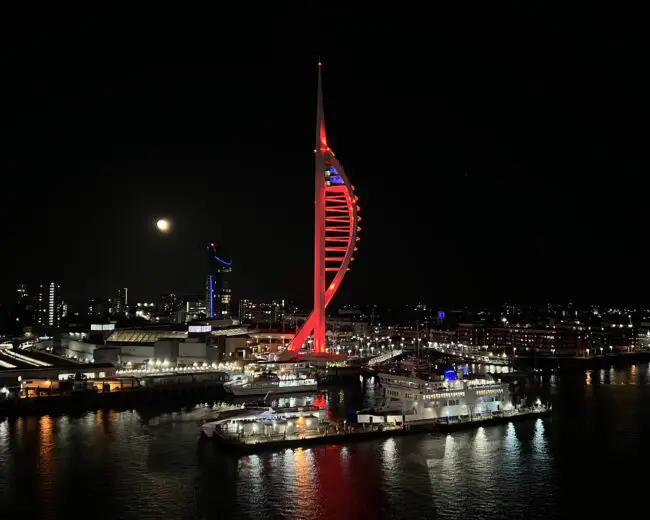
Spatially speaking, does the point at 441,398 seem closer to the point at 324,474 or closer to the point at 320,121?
the point at 324,474

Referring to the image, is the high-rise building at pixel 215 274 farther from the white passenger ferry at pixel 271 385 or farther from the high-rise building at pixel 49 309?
the white passenger ferry at pixel 271 385

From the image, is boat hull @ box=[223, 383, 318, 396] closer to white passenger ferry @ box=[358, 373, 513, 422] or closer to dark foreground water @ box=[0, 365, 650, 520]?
dark foreground water @ box=[0, 365, 650, 520]

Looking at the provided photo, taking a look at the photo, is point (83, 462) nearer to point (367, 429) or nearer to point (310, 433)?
point (310, 433)

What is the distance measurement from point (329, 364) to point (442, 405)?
10216 millimetres

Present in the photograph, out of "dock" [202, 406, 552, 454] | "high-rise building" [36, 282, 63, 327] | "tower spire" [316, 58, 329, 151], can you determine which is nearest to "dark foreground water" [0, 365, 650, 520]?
"dock" [202, 406, 552, 454]

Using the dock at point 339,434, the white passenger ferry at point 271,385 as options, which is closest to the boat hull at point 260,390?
the white passenger ferry at point 271,385

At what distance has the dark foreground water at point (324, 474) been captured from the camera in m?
9.09

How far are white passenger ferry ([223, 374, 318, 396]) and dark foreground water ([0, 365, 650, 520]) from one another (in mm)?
3683

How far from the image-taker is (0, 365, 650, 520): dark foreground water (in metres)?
9.09

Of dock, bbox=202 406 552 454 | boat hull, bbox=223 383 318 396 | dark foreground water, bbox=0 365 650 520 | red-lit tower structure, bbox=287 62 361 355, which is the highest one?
red-lit tower structure, bbox=287 62 361 355

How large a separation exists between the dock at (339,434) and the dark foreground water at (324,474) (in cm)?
30

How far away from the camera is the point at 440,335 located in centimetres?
4438

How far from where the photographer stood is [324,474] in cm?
1062

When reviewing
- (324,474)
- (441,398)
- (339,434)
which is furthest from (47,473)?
(441,398)
